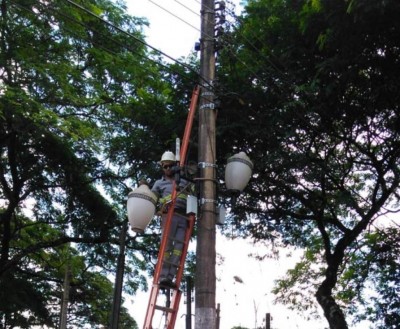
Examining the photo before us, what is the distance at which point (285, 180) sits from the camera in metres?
12.7

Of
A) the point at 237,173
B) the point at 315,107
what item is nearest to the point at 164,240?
the point at 237,173

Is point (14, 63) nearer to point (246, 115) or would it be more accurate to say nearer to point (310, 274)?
point (246, 115)

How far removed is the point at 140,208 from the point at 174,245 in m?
0.75

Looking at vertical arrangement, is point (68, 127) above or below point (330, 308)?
above

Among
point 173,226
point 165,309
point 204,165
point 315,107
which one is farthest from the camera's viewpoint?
point 315,107

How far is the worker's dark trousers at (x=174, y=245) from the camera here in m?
6.20

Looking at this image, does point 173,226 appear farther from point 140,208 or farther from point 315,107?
point 315,107

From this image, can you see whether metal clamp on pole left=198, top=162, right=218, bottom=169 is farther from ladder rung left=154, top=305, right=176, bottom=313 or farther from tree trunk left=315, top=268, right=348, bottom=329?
tree trunk left=315, top=268, right=348, bottom=329

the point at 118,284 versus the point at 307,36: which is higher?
the point at 307,36

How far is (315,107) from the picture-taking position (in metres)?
10.6

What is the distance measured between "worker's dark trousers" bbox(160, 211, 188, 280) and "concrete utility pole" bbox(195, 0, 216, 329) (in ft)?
1.42

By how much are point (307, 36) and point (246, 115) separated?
1.96 meters

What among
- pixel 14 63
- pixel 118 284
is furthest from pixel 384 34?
pixel 14 63

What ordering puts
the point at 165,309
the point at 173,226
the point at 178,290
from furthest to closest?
the point at 173,226, the point at 178,290, the point at 165,309
